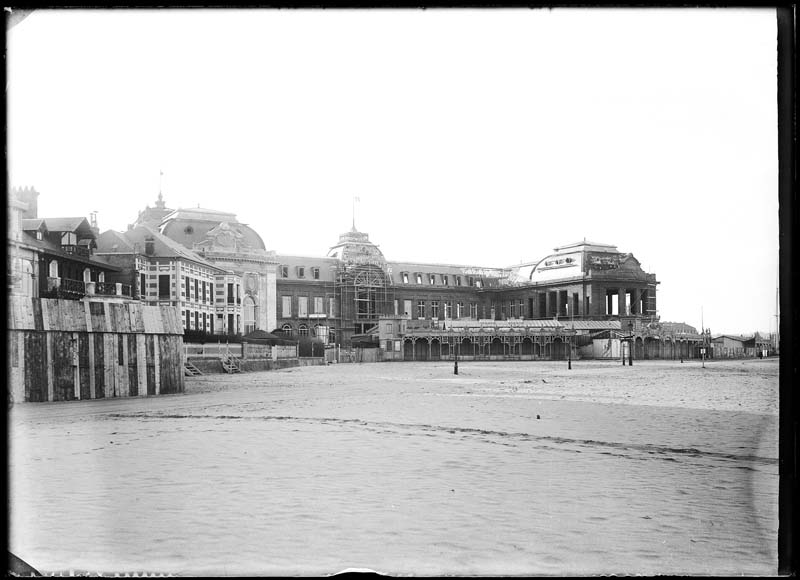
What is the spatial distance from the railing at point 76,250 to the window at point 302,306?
48.8 metres

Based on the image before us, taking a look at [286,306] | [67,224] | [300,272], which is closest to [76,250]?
[67,224]

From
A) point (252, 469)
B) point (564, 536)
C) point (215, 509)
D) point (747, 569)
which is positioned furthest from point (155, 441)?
point (747, 569)

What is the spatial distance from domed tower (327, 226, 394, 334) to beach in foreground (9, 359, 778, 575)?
2314 inches

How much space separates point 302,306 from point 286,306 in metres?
1.92

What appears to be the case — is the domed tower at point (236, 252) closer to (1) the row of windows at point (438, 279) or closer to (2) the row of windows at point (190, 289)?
(2) the row of windows at point (190, 289)

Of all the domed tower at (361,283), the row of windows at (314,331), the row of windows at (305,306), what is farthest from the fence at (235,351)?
the domed tower at (361,283)

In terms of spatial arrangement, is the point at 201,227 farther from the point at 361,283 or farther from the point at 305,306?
the point at 361,283

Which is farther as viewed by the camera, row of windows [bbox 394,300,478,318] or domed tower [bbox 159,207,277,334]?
row of windows [bbox 394,300,478,318]

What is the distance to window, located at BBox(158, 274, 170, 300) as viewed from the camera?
28733mm

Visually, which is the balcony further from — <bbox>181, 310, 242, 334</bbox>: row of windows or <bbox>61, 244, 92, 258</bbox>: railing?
<bbox>181, 310, 242, 334</bbox>: row of windows

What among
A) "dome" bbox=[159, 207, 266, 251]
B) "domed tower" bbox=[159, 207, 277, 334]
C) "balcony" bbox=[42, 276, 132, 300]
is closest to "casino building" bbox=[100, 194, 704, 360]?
"domed tower" bbox=[159, 207, 277, 334]

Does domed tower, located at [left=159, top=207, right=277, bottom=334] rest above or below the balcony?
above

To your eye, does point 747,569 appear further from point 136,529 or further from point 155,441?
point 155,441

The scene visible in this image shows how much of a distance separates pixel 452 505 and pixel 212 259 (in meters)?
44.1
